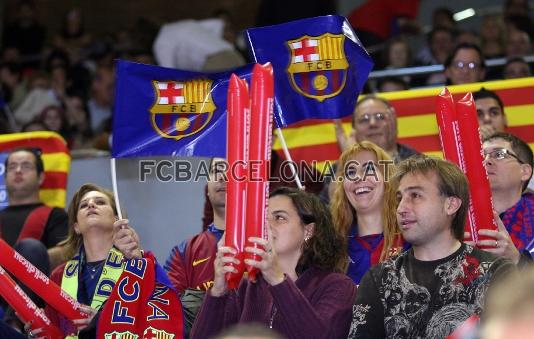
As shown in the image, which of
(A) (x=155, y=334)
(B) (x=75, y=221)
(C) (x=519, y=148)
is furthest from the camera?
(B) (x=75, y=221)

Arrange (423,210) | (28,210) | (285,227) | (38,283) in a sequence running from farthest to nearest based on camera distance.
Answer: (28,210) → (38,283) → (285,227) → (423,210)

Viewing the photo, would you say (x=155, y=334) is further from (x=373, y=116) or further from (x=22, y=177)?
(x=22, y=177)

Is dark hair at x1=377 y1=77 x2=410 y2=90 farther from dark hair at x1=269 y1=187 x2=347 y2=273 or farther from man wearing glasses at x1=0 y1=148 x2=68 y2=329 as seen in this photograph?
dark hair at x1=269 y1=187 x2=347 y2=273

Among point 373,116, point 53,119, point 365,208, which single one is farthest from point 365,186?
point 53,119

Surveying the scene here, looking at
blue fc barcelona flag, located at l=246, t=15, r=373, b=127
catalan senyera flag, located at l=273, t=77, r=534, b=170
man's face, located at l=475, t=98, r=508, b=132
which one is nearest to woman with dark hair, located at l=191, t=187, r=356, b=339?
blue fc barcelona flag, located at l=246, t=15, r=373, b=127

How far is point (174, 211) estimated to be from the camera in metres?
A: 7.42

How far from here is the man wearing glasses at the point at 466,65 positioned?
696 cm

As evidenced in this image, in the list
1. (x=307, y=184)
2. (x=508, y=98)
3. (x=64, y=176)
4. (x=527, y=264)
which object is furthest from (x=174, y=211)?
(x=527, y=264)

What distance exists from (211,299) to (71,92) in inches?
275

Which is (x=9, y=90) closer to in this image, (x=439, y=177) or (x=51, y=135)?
(x=51, y=135)

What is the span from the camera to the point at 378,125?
19.7 ft

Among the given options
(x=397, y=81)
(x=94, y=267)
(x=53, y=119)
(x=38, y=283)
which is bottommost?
(x=38, y=283)

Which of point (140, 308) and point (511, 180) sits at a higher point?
point (511, 180)

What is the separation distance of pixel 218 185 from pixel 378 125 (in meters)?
1.13
